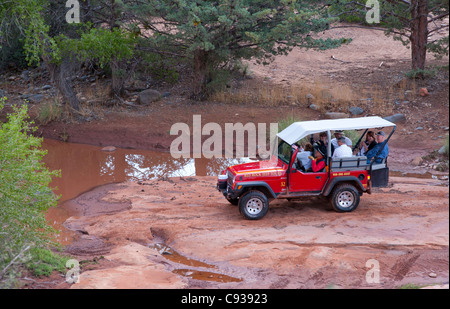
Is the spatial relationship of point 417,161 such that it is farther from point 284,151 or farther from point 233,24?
point 233,24

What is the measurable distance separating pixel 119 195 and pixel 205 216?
10.2ft

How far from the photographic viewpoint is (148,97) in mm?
21062

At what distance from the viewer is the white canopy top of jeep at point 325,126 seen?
34.2ft

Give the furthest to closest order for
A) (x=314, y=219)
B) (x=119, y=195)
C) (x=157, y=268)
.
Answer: (x=119, y=195) < (x=314, y=219) < (x=157, y=268)

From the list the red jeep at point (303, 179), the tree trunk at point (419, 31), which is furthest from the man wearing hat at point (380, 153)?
Answer: the tree trunk at point (419, 31)

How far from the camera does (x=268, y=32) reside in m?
18.4

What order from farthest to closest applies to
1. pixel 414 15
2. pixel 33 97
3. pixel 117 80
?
pixel 33 97 → pixel 117 80 → pixel 414 15

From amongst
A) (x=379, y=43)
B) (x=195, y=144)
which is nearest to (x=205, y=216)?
(x=195, y=144)

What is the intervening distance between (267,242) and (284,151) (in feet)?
7.91

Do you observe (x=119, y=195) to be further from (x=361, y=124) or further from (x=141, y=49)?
(x=141, y=49)

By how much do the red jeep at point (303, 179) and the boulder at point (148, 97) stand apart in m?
11.0
